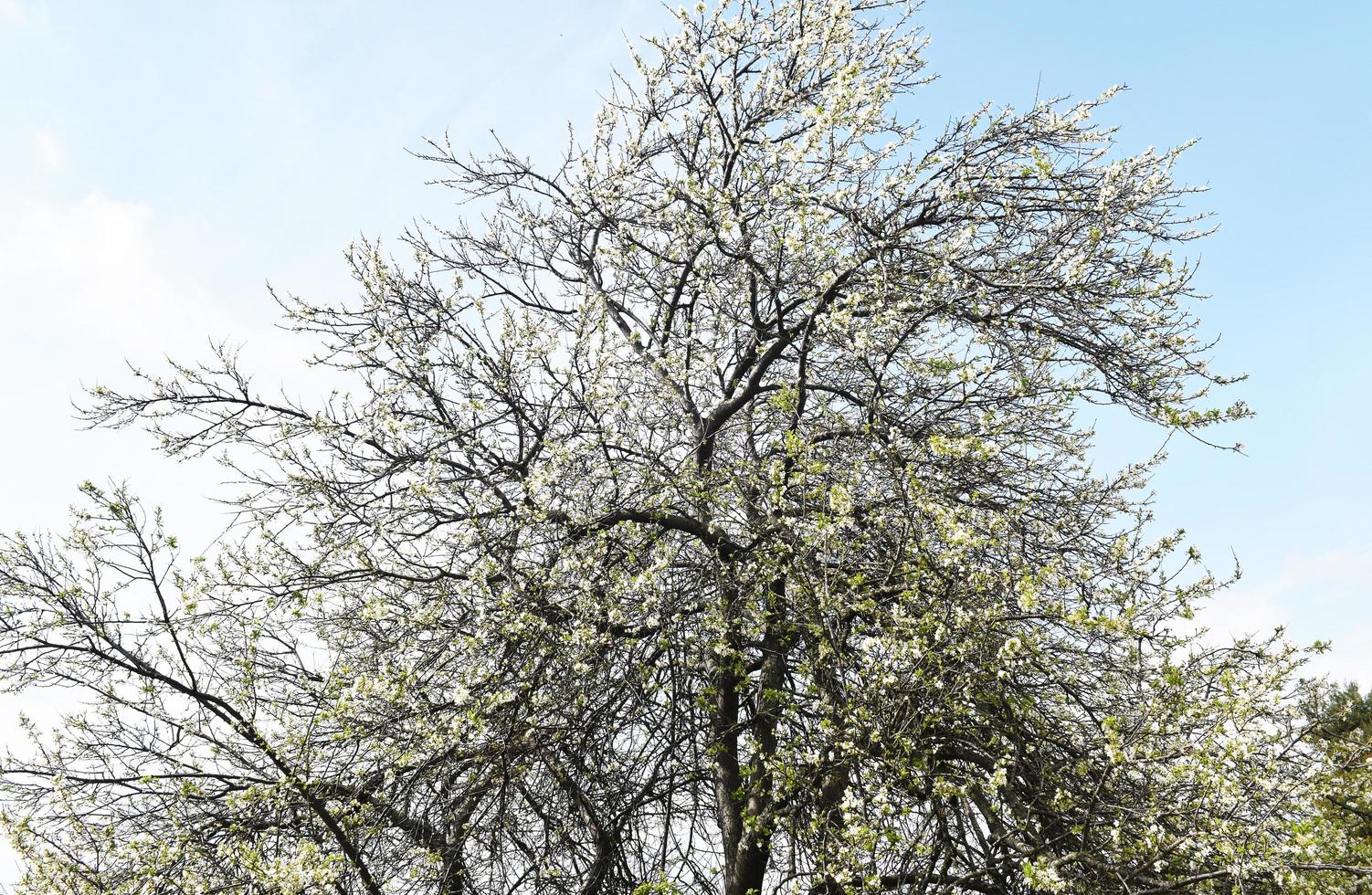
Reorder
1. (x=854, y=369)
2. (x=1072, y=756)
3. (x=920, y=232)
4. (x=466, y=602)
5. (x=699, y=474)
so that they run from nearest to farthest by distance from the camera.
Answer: (x=1072, y=756), (x=466, y=602), (x=699, y=474), (x=920, y=232), (x=854, y=369)

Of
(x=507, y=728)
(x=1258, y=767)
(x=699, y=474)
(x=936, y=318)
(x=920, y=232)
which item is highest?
(x=920, y=232)

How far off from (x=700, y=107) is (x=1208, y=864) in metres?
6.55

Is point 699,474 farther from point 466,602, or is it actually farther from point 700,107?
point 700,107

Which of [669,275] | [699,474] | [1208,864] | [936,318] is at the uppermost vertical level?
[669,275]

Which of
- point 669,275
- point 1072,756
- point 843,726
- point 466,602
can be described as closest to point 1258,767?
point 1072,756

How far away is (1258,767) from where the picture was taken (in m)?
4.57

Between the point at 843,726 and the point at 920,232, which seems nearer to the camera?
the point at 843,726

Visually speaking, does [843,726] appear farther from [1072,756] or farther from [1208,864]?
[1208,864]

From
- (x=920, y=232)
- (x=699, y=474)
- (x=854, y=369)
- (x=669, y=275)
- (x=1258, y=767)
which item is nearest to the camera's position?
(x=1258, y=767)

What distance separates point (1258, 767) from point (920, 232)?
13.9 feet

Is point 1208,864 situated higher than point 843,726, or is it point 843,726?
point 843,726

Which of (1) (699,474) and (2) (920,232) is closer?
(1) (699,474)

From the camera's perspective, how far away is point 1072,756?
5.64m

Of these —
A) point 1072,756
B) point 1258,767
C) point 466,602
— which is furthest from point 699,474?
point 1258,767
